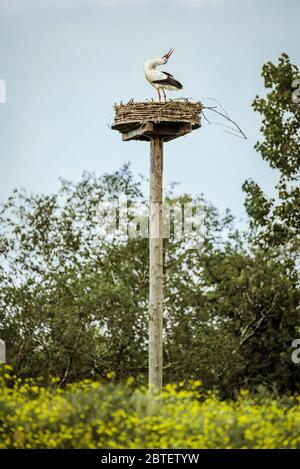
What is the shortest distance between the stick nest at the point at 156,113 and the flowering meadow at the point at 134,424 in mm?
2972

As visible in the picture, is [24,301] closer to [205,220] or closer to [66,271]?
[66,271]

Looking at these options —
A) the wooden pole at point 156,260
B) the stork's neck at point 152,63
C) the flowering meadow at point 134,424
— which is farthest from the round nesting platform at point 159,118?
the flowering meadow at point 134,424

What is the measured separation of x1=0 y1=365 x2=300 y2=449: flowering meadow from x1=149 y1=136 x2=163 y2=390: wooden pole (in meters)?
1.84

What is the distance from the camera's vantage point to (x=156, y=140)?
30.2 ft

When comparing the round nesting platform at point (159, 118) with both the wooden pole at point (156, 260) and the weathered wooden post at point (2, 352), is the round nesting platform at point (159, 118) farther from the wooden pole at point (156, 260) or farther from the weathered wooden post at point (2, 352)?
the weathered wooden post at point (2, 352)

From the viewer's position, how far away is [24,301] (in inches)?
533

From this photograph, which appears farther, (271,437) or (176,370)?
(176,370)

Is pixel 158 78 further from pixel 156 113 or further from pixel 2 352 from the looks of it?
pixel 2 352

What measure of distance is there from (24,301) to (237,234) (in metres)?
3.69

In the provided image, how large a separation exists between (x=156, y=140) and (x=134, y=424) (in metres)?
3.36

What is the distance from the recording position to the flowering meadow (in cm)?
668

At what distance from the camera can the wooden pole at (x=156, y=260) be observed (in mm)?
9008
